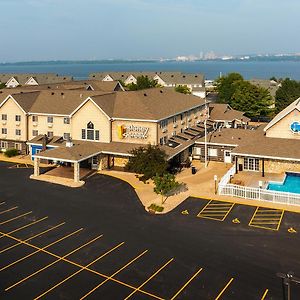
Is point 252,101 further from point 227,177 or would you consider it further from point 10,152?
point 10,152

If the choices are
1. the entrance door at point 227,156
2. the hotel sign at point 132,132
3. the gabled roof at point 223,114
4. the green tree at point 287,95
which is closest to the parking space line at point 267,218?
the entrance door at point 227,156

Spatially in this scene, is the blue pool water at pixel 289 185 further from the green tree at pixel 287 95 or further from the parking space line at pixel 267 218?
the green tree at pixel 287 95

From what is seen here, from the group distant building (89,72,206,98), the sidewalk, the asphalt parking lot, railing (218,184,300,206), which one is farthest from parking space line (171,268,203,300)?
distant building (89,72,206,98)

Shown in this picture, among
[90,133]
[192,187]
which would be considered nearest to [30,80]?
[90,133]

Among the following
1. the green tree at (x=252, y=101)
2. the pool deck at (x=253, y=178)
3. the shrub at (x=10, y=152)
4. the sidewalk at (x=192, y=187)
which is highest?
the green tree at (x=252, y=101)

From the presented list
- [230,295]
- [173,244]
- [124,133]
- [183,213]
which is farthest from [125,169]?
[230,295]

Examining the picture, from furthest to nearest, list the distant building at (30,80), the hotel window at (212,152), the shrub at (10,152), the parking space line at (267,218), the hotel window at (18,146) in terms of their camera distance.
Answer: the distant building at (30,80) < the hotel window at (18,146) < the shrub at (10,152) < the hotel window at (212,152) < the parking space line at (267,218)

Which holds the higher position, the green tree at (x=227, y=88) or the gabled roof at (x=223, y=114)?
the green tree at (x=227, y=88)

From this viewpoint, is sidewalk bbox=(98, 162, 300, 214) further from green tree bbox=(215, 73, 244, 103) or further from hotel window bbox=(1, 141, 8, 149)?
green tree bbox=(215, 73, 244, 103)
